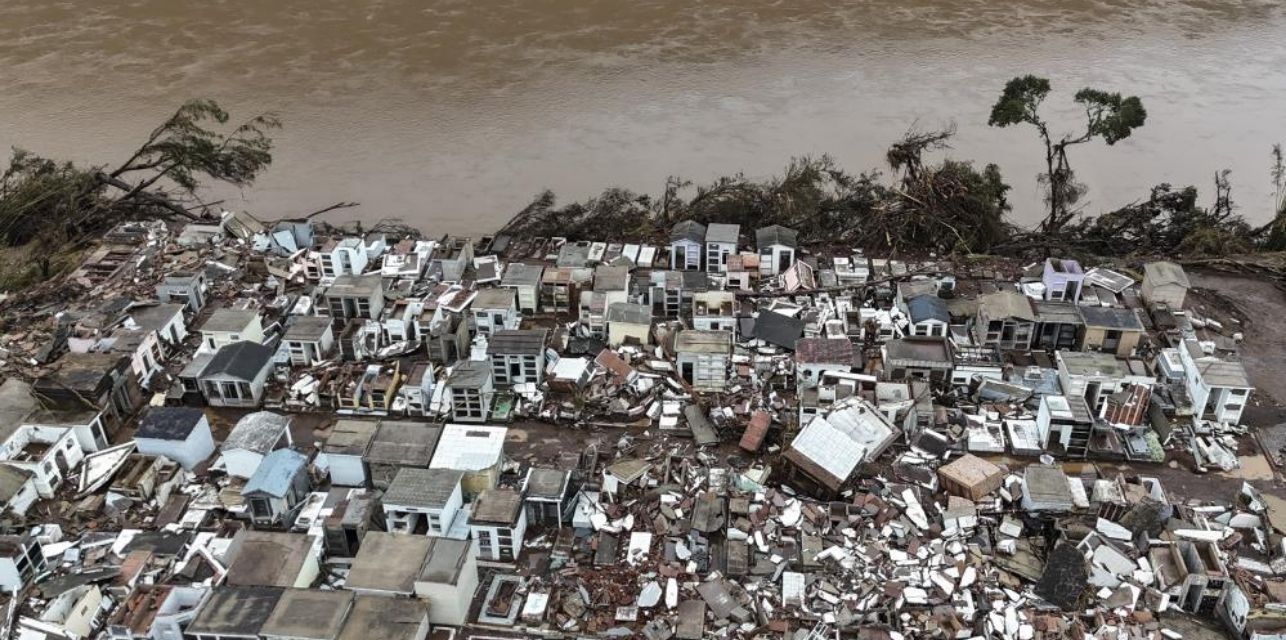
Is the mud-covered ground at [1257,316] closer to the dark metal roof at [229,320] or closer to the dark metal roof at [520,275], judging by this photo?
the dark metal roof at [520,275]

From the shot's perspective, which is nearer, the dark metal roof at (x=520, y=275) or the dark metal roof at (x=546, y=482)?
the dark metal roof at (x=546, y=482)

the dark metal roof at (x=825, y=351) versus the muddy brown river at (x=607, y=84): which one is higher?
the muddy brown river at (x=607, y=84)

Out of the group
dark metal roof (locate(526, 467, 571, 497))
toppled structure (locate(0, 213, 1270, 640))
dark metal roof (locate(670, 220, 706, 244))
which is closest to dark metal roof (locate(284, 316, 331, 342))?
toppled structure (locate(0, 213, 1270, 640))

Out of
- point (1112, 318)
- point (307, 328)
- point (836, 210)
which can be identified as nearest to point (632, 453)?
point (307, 328)

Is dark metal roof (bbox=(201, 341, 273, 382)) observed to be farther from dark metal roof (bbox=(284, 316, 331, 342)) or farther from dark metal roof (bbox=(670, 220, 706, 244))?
dark metal roof (bbox=(670, 220, 706, 244))

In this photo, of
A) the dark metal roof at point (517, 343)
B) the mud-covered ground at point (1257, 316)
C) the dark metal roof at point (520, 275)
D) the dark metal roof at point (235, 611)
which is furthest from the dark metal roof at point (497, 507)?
the mud-covered ground at point (1257, 316)

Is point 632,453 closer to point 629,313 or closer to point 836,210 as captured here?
point 629,313
